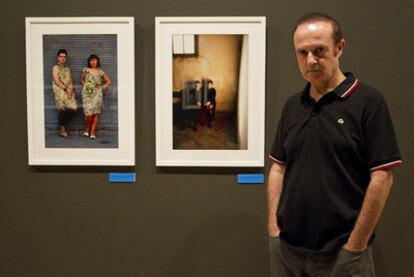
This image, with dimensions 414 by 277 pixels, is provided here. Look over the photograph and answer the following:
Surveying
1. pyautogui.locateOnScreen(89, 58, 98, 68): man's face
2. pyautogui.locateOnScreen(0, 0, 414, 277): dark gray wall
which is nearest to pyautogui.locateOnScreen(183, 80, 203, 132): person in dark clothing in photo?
pyautogui.locateOnScreen(0, 0, 414, 277): dark gray wall

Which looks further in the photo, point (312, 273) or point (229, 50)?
point (229, 50)

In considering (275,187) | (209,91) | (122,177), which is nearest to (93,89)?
(122,177)

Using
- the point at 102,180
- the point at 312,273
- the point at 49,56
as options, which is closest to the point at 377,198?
the point at 312,273

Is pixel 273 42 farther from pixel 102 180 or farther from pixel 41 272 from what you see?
pixel 41 272

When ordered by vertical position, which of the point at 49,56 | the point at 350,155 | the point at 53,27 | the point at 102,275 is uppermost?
the point at 53,27

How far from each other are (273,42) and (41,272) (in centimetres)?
231

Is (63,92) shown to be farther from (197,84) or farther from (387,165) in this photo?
(387,165)

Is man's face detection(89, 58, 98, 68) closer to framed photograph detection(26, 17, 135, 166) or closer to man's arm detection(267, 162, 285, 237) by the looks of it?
framed photograph detection(26, 17, 135, 166)

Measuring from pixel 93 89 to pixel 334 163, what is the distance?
1.70 m

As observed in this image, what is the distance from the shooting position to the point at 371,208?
1.49 meters

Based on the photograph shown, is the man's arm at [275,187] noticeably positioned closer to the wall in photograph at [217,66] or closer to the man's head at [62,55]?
the wall in photograph at [217,66]

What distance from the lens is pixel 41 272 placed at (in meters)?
2.68

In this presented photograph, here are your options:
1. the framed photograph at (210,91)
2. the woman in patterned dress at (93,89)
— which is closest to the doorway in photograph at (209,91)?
the framed photograph at (210,91)

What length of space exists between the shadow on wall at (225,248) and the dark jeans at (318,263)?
789mm
